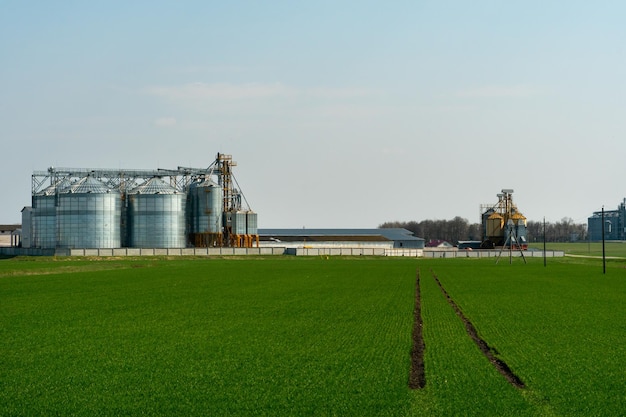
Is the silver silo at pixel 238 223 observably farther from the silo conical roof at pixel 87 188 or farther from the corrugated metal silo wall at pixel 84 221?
the silo conical roof at pixel 87 188

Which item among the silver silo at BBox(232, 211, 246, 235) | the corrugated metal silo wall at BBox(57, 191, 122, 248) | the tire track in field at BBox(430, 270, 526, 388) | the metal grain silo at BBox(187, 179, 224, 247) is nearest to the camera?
the tire track in field at BBox(430, 270, 526, 388)

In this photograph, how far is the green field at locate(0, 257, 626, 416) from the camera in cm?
1524

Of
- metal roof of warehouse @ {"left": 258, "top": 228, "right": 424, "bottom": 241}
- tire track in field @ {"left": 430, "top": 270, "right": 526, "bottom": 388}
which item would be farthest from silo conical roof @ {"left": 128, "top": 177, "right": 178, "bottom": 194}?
tire track in field @ {"left": 430, "top": 270, "right": 526, "bottom": 388}

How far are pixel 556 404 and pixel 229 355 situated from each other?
8728 millimetres

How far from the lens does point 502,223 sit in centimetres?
15050

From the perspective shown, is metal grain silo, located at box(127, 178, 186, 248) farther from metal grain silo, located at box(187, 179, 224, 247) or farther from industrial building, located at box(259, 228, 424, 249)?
industrial building, located at box(259, 228, 424, 249)

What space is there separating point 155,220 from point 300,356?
104754 millimetres

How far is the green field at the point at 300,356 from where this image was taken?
15.2 metres

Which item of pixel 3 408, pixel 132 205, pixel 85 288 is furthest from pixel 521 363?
pixel 132 205

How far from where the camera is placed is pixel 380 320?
29.4 metres

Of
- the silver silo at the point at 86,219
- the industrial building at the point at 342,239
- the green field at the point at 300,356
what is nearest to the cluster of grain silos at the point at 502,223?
the industrial building at the point at 342,239

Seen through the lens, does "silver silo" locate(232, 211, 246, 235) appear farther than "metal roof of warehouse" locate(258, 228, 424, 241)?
No

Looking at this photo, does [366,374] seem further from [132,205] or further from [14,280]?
[132,205]

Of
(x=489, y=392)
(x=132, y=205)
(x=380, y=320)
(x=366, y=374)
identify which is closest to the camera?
(x=489, y=392)
